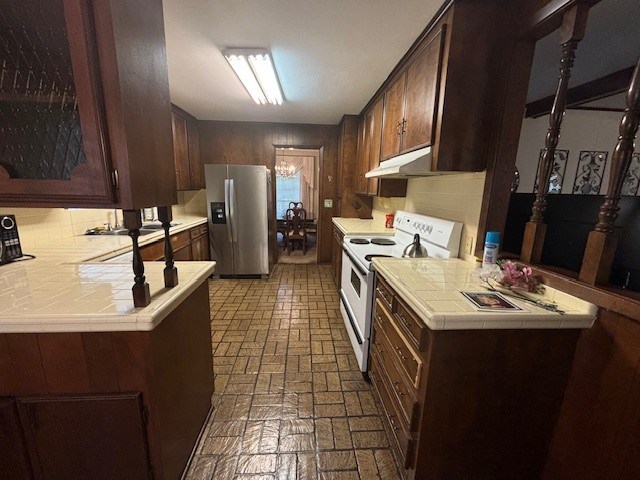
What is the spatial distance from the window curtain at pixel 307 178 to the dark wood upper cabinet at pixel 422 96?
5.05m

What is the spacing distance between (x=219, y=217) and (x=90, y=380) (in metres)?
3.02

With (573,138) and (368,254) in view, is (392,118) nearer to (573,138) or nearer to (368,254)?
(368,254)

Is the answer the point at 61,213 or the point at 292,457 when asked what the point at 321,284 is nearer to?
the point at 292,457

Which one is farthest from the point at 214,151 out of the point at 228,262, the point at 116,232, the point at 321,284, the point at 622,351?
the point at 622,351

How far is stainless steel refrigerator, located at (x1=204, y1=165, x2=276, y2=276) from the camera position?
11.9 feet

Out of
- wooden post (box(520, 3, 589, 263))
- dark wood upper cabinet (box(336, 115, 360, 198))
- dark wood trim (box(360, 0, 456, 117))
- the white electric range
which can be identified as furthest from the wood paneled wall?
wooden post (box(520, 3, 589, 263))

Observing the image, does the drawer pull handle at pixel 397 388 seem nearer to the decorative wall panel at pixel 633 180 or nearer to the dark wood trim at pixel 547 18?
the dark wood trim at pixel 547 18

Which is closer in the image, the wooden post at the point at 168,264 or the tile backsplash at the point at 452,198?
the wooden post at the point at 168,264

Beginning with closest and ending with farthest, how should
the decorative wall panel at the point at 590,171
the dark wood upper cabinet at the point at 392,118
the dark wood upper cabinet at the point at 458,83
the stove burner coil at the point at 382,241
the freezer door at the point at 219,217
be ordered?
the dark wood upper cabinet at the point at 458,83 → the dark wood upper cabinet at the point at 392,118 → the decorative wall panel at the point at 590,171 → the stove burner coil at the point at 382,241 → the freezer door at the point at 219,217

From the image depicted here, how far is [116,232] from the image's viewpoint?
8.41 ft

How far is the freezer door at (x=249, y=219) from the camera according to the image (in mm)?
3652

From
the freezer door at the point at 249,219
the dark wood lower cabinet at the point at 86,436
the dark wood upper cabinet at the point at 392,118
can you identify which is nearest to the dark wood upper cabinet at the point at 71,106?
the dark wood lower cabinet at the point at 86,436

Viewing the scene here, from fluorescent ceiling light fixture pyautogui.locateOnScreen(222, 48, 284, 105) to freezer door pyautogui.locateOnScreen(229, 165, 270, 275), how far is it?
1.07m

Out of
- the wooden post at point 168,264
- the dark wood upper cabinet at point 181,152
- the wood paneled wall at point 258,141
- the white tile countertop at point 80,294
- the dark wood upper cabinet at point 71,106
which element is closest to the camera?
the dark wood upper cabinet at point 71,106
